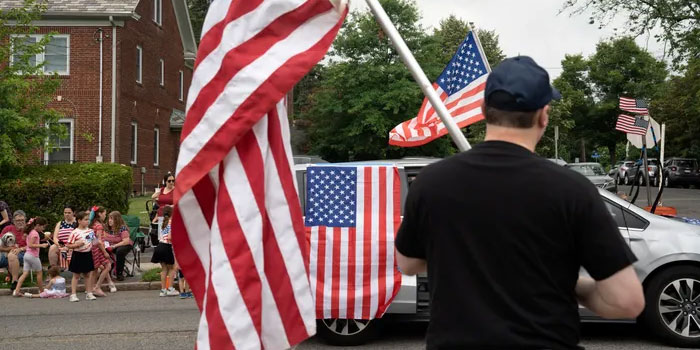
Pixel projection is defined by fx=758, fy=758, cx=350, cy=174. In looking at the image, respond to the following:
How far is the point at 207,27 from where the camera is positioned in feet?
12.7

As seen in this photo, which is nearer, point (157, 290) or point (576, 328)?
point (576, 328)

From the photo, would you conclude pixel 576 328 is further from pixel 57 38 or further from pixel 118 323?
pixel 57 38

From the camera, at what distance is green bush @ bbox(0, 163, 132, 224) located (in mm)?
16641

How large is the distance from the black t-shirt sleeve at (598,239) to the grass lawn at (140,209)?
61.9ft

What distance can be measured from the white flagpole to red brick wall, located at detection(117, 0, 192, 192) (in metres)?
25.7

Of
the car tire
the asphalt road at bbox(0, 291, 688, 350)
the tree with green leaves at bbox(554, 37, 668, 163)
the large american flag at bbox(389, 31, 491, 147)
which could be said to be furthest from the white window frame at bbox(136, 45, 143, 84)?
the tree with green leaves at bbox(554, 37, 668, 163)

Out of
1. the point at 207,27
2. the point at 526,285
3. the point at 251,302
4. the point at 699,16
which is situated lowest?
the point at 251,302

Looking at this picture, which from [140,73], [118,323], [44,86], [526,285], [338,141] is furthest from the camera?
[338,141]

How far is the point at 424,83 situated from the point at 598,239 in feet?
4.77

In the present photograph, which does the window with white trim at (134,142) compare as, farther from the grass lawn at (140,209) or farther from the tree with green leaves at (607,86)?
the tree with green leaves at (607,86)

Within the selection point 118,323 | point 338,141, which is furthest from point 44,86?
point 338,141

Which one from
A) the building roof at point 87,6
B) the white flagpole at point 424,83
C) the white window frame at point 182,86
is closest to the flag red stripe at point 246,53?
the white flagpole at point 424,83

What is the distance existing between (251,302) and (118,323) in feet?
23.0

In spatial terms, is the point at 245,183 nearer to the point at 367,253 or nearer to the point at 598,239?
the point at 598,239
